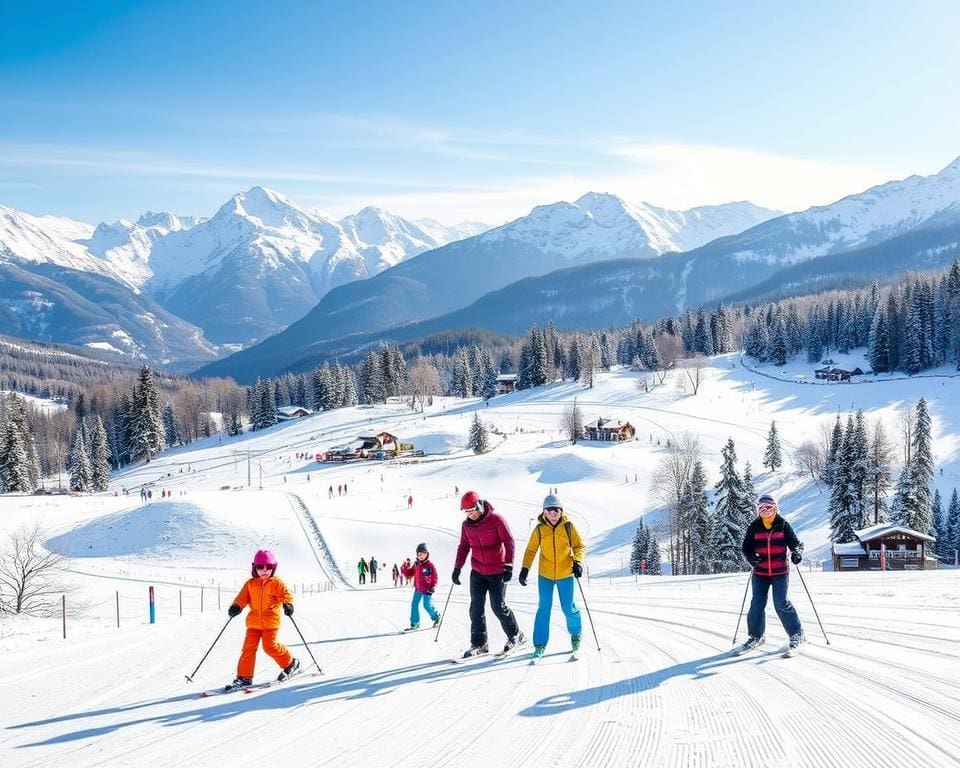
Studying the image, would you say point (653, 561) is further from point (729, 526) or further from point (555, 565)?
point (555, 565)

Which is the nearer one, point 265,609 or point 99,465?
point 265,609

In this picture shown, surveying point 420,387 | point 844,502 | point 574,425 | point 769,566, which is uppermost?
point 420,387

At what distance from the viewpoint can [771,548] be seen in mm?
8570

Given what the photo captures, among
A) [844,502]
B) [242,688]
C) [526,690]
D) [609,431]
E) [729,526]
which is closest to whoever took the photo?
[526,690]

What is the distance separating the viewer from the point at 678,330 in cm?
15638

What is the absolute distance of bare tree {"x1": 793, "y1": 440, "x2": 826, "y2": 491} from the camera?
235 feet

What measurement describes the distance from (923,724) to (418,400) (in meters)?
120

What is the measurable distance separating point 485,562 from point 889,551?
40.5 metres

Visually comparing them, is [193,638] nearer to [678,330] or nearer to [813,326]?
[813,326]

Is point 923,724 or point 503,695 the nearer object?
point 923,724

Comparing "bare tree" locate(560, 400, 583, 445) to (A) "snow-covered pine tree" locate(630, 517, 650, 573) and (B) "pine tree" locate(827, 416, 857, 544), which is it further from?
(B) "pine tree" locate(827, 416, 857, 544)

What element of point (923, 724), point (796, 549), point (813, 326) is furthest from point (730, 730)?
point (813, 326)

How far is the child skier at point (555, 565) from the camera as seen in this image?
28.1 feet

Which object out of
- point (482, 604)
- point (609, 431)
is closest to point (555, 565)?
point (482, 604)
